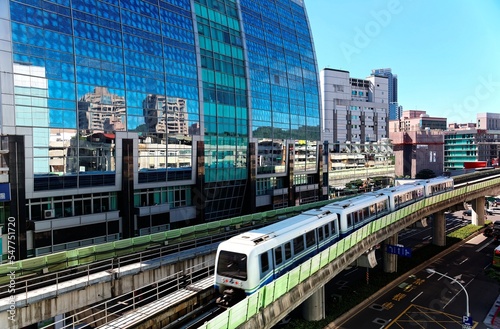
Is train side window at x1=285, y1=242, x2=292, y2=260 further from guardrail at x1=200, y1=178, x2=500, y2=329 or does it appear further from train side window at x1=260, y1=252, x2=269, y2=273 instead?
train side window at x1=260, y1=252, x2=269, y2=273

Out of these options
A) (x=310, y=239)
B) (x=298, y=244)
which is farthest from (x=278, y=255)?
(x=310, y=239)

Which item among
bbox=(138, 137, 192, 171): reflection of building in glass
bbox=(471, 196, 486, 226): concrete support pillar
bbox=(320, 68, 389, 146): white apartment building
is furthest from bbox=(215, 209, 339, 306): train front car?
bbox=(320, 68, 389, 146): white apartment building

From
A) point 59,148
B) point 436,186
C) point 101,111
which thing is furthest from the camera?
point 436,186

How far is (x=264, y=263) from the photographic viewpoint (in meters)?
20.2

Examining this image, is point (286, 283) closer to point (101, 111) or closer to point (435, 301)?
point (435, 301)

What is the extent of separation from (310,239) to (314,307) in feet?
20.8

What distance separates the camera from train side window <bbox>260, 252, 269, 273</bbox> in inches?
782

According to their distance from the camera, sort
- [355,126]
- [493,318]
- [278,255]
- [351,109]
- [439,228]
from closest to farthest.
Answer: [278,255] < [493,318] < [439,228] < [351,109] < [355,126]

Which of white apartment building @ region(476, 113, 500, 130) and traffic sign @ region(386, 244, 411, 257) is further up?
white apartment building @ region(476, 113, 500, 130)

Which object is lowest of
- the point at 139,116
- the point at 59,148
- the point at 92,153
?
the point at 92,153

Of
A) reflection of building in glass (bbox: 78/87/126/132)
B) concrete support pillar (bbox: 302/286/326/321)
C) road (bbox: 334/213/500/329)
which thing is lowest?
road (bbox: 334/213/500/329)

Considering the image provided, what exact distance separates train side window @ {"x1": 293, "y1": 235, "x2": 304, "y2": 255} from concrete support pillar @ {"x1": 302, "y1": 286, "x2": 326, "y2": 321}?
5905 millimetres

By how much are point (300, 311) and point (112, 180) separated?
2022 cm

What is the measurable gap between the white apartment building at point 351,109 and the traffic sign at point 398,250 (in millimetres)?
66414
